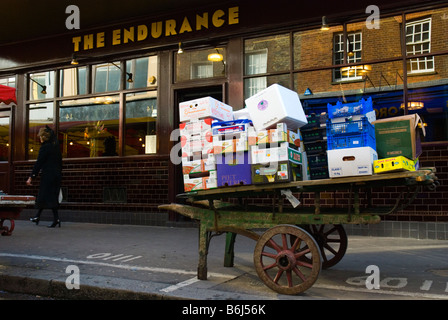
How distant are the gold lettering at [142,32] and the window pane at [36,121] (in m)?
3.28

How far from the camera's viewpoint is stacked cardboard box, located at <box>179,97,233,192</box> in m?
4.52

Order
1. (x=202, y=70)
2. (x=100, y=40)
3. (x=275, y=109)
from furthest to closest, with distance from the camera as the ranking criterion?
(x=100, y=40), (x=202, y=70), (x=275, y=109)

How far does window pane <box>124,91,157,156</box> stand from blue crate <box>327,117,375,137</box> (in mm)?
6337

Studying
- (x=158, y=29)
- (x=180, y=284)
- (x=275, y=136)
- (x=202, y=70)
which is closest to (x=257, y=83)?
(x=202, y=70)

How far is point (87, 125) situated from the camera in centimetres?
1090

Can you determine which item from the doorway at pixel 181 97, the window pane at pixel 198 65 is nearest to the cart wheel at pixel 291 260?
the doorway at pixel 181 97

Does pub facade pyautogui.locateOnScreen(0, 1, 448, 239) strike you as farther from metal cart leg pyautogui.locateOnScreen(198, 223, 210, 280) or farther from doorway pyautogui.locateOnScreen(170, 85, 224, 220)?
metal cart leg pyautogui.locateOnScreen(198, 223, 210, 280)

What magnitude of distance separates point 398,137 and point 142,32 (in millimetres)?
7669

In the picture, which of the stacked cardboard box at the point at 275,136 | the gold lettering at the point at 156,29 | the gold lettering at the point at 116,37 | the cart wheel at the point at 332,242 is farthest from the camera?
the gold lettering at the point at 116,37

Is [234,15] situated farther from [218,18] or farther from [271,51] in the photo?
[271,51]

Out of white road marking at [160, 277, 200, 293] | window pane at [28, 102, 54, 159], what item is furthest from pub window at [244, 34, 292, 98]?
window pane at [28, 102, 54, 159]

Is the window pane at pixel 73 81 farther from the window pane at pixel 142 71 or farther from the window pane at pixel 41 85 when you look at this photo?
the window pane at pixel 142 71

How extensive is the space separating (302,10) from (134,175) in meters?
5.24

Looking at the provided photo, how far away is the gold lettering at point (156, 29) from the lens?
995 cm
